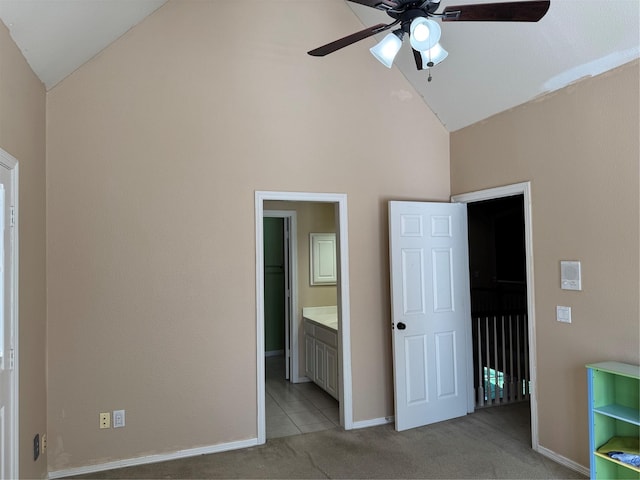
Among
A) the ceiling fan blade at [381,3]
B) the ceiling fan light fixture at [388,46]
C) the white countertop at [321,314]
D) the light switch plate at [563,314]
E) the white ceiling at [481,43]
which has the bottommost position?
the white countertop at [321,314]

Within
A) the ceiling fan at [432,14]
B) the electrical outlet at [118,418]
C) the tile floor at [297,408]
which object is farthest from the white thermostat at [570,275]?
the electrical outlet at [118,418]

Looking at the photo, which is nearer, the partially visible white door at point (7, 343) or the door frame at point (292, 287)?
the partially visible white door at point (7, 343)

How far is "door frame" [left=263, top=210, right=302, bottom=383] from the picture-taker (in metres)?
5.28

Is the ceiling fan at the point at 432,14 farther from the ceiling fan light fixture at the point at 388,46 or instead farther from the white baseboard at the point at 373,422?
the white baseboard at the point at 373,422

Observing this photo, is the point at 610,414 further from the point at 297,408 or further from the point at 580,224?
the point at 297,408

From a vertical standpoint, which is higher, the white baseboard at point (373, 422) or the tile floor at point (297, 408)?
the white baseboard at point (373, 422)

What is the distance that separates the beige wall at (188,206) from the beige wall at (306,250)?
1.54 m

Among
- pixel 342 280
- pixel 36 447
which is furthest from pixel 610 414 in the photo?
pixel 36 447

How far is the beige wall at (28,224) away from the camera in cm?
234

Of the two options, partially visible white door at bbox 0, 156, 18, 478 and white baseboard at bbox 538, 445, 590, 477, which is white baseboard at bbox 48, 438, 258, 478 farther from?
white baseboard at bbox 538, 445, 590, 477

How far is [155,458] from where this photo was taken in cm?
324

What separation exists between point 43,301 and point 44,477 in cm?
117

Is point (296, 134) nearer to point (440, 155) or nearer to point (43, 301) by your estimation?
point (440, 155)

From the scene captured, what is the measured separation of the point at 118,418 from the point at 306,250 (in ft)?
9.26
